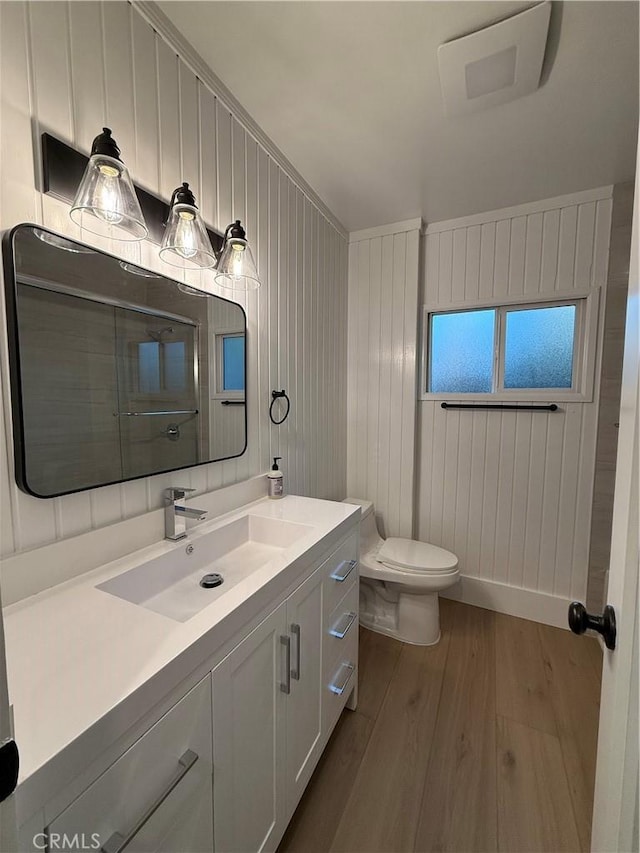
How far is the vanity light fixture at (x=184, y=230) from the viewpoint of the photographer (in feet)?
3.56

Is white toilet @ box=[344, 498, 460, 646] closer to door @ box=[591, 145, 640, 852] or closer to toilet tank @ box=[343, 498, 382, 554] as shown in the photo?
toilet tank @ box=[343, 498, 382, 554]

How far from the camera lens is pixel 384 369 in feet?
8.05

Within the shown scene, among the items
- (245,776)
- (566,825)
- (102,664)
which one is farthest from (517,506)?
(102,664)

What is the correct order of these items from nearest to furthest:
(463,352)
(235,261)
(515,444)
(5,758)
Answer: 1. (5,758)
2. (235,261)
3. (515,444)
4. (463,352)

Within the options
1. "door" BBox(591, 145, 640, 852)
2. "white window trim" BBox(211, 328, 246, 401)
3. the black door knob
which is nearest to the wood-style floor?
"door" BBox(591, 145, 640, 852)

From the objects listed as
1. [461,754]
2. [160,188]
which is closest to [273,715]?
[461,754]

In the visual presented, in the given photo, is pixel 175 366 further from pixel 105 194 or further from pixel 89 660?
pixel 89 660

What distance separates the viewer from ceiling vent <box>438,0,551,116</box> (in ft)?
3.53

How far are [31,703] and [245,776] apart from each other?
0.58 metres

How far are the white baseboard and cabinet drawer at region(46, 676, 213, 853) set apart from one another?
2068 millimetres

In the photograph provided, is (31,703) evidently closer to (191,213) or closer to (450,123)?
(191,213)

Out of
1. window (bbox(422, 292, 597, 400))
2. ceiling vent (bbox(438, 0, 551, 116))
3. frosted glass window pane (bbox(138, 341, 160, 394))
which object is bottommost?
frosted glass window pane (bbox(138, 341, 160, 394))

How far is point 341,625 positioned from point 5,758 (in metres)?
1.23
